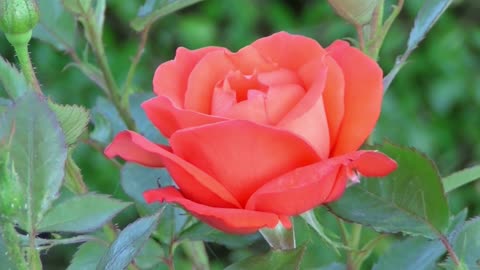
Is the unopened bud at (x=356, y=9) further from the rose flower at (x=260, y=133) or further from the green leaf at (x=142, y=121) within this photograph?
the green leaf at (x=142, y=121)

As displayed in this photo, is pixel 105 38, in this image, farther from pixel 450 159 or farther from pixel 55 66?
pixel 450 159

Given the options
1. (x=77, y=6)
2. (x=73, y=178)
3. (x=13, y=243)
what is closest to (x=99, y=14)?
(x=77, y=6)

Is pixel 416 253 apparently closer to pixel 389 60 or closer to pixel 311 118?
pixel 311 118

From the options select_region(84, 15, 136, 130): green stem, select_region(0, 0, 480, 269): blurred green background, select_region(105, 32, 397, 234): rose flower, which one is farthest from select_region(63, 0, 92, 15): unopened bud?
select_region(0, 0, 480, 269): blurred green background

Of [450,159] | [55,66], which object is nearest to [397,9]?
[450,159]

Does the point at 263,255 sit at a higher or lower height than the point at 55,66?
higher

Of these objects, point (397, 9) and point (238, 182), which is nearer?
point (238, 182)
